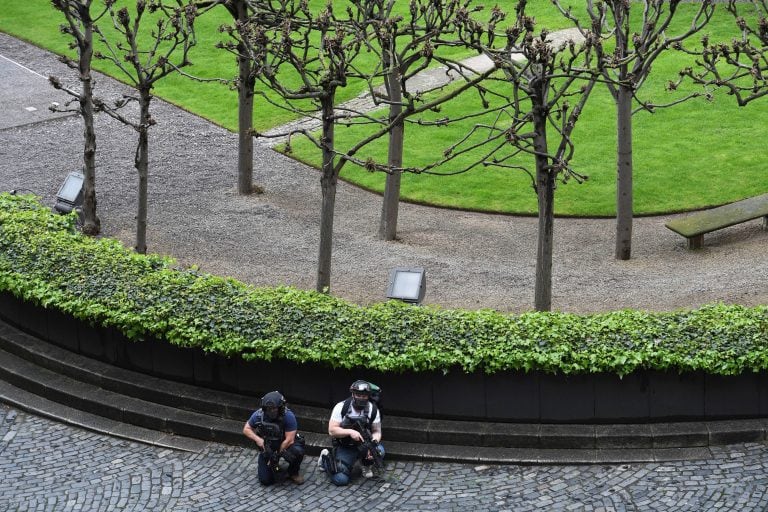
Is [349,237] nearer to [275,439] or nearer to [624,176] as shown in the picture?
[624,176]

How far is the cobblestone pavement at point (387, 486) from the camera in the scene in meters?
14.2

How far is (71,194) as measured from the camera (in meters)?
22.8

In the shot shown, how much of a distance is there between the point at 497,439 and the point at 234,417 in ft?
11.8

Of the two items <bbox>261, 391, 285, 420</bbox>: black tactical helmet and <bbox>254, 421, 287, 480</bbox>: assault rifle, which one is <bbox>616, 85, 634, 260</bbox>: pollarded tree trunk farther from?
<bbox>254, 421, 287, 480</bbox>: assault rifle

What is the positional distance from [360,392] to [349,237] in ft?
30.0

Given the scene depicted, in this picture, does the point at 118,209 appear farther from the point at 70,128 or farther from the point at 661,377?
the point at 661,377

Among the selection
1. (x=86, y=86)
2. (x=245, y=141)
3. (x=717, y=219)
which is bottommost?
(x=717, y=219)

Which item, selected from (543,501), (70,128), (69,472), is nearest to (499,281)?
(543,501)

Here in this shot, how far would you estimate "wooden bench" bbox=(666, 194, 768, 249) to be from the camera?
22.5 metres

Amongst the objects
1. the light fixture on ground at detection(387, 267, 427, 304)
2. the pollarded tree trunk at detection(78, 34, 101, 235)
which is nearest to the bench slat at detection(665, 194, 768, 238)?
the light fixture on ground at detection(387, 267, 427, 304)

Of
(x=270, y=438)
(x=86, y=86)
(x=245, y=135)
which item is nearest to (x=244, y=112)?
(x=245, y=135)

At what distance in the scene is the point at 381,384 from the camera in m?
15.8

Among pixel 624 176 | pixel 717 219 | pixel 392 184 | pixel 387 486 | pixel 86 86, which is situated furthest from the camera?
pixel 392 184

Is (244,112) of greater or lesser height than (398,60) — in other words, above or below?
above
